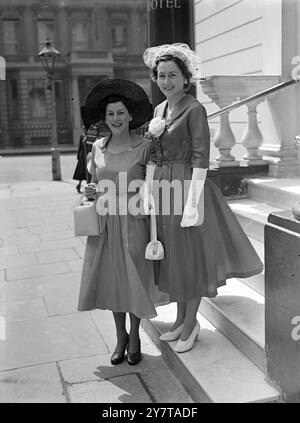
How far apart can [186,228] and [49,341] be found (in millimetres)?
1509

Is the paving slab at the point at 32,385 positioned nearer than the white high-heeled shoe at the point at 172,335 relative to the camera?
Yes

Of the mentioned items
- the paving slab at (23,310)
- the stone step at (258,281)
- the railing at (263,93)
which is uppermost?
the railing at (263,93)

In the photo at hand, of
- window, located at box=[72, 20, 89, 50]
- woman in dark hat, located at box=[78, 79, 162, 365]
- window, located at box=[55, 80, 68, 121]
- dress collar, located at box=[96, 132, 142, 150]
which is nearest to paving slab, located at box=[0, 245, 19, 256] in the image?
woman in dark hat, located at box=[78, 79, 162, 365]

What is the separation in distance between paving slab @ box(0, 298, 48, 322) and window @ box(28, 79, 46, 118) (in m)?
29.9

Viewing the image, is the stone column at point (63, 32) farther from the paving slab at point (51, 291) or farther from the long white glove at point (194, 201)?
Result: the long white glove at point (194, 201)

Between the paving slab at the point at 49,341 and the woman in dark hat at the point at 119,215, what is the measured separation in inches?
24.1

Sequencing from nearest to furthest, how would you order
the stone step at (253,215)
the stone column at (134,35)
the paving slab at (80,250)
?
1. the stone step at (253,215)
2. the paving slab at (80,250)
3. the stone column at (134,35)

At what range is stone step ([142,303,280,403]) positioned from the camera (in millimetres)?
2550

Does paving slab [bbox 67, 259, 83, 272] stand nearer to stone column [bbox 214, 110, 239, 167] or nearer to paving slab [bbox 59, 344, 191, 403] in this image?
stone column [bbox 214, 110, 239, 167]

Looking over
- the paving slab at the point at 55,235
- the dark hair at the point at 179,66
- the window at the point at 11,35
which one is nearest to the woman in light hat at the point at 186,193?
the dark hair at the point at 179,66

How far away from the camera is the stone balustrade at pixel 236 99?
5.16m

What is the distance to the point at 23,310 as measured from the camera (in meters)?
4.33

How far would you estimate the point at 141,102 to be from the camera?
9.83 feet

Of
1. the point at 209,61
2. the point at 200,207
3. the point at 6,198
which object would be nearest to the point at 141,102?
the point at 200,207
